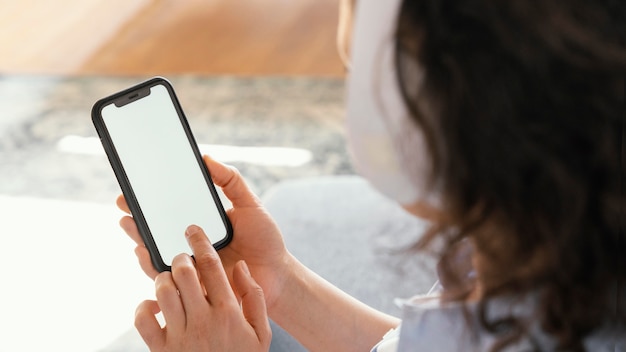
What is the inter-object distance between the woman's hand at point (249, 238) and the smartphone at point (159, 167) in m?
0.02

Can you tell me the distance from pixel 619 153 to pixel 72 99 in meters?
2.34

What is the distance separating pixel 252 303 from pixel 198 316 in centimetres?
7

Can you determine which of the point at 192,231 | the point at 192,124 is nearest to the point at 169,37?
the point at 192,124

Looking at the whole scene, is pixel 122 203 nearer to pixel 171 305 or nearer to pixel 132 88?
pixel 132 88

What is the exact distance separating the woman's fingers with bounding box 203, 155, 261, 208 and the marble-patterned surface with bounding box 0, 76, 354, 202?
1.15m

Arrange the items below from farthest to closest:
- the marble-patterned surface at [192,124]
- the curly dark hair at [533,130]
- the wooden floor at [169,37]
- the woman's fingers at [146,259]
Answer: the wooden floor at [169,37]
the marble-patterned surface at [192,124]
the woman's fingers at [146,259]
the curly dark hair at [533,130]

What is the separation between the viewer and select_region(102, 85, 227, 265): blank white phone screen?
0.93m

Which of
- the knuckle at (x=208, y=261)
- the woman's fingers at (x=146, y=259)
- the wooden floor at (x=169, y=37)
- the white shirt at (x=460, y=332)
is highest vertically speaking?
the white shirt at (x=460, y=332)

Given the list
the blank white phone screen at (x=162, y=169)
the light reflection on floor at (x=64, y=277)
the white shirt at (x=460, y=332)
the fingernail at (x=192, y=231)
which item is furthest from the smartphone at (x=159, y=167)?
the light reflection on floor at (x=64, y=277)

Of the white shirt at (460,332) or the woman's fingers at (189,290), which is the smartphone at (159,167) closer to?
the woman's fingers at (189,290)

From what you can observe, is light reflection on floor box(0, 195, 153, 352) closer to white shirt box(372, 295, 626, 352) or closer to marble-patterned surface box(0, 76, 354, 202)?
marble-patterned surface box(0, 76, 354, 202)

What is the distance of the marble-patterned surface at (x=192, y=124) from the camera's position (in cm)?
216

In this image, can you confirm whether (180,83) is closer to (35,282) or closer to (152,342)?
(35,282)

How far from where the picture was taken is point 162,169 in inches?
37.7
